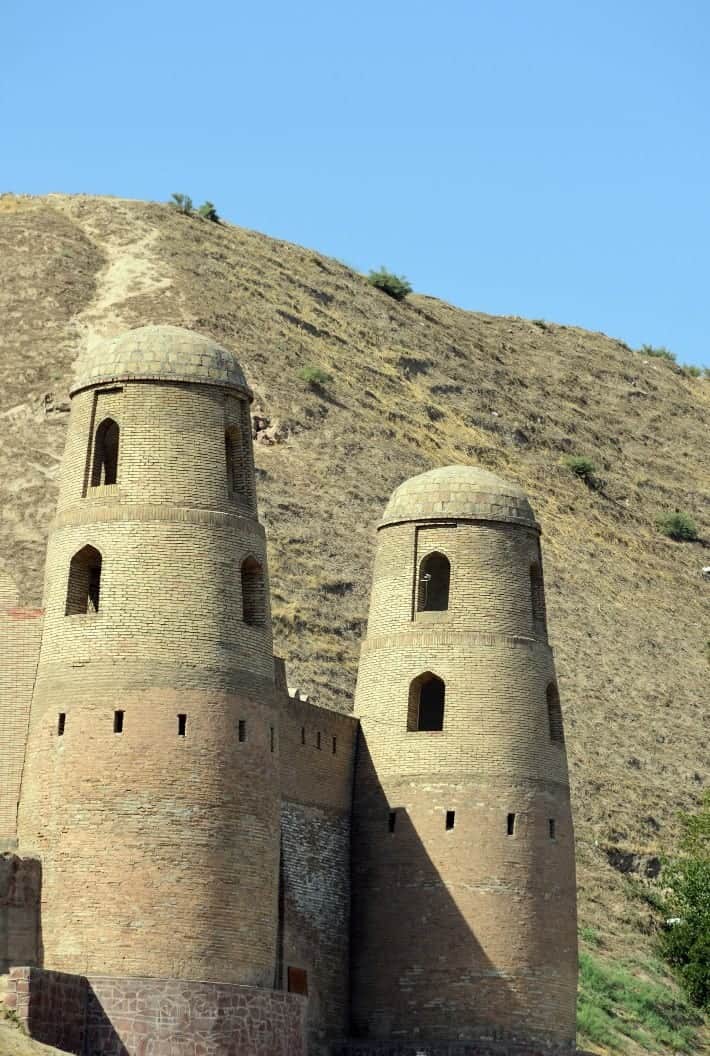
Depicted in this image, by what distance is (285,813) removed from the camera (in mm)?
35406

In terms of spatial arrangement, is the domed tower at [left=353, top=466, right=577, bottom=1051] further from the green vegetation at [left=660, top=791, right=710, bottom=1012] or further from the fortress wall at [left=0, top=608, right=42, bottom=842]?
the green vegetation at [left=660, top=791, right=710, bottom=1012]

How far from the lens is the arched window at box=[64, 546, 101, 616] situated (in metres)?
31.7

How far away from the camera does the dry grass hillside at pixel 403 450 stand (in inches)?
2140

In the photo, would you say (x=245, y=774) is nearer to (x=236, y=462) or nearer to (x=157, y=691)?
(x=157, y=691)

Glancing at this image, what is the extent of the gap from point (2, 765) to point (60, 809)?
185 cm

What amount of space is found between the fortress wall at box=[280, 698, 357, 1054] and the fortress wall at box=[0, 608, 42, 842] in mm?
4652

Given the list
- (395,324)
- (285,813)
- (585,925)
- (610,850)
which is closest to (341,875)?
(285,813)

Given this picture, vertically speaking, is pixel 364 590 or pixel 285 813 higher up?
pixel 364 590

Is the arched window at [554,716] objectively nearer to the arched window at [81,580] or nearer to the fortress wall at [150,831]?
the fortress wall at [150,831]

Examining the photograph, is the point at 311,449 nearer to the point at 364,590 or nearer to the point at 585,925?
the point at 364,590

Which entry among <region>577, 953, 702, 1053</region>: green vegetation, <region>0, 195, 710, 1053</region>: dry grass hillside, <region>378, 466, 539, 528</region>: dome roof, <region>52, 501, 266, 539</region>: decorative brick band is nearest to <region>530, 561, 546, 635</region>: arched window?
<region>378, 466, 539, 528</region>: dome roof

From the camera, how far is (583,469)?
75.1 meters

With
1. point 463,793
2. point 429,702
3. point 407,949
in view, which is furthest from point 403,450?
point 407,949

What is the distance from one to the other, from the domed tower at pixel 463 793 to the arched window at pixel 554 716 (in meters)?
0.02
